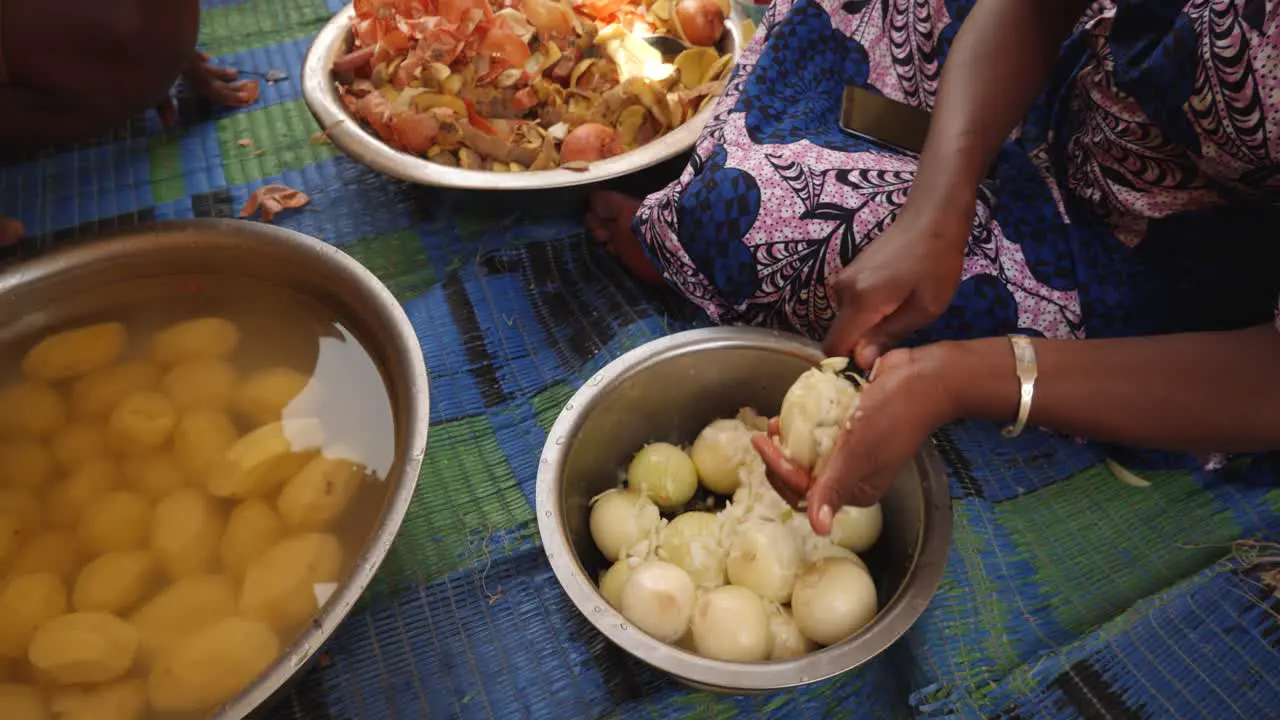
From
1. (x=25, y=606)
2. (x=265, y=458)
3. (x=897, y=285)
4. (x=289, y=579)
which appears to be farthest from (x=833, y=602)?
(x=25, y=606)

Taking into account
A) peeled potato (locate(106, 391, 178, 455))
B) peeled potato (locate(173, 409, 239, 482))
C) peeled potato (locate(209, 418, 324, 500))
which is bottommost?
peeled potato (locate(106, 391, 178, 455))

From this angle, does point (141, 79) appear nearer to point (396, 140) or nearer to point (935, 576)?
point (396, 140)

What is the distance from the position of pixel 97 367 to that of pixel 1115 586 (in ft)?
5.18

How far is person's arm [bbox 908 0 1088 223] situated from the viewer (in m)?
1.17

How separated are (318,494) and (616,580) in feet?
1.36

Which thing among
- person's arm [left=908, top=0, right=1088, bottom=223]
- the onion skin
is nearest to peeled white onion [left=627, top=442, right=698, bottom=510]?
person's arm [left=908, top=0, right=1088, bottom=223]

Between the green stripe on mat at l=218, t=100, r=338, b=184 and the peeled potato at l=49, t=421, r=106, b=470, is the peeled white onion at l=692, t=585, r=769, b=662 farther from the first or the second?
the green stripe on mat at l=218, t=100, r=338, b=184

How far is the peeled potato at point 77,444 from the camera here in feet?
3.83

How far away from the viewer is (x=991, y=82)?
3.94ft

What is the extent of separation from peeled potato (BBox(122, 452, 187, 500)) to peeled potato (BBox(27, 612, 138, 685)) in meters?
0.19

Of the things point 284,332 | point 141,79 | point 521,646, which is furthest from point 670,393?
point 141,79

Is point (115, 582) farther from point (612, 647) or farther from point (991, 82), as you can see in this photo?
point (991, 82)

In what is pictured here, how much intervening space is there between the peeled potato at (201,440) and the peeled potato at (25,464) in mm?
175

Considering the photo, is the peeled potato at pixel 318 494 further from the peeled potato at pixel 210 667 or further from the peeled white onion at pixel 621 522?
the peeled white onion at pixel 621 522
